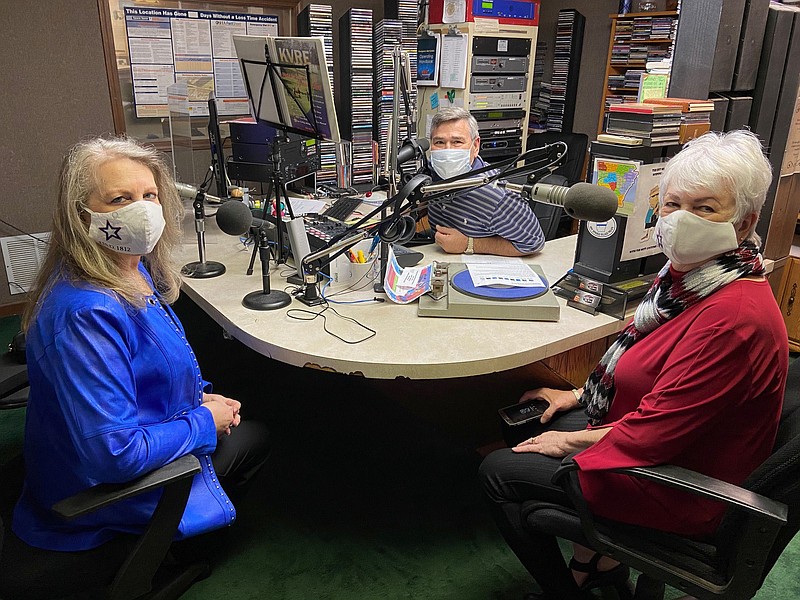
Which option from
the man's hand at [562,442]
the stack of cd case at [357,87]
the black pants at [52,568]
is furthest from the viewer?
the stack of cd case at [357,87]

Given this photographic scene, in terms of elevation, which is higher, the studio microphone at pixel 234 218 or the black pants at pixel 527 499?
the studio microphone at pixel 234 218

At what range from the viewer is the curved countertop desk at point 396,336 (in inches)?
61.2

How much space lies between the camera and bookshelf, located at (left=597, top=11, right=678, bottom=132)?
4.33 m

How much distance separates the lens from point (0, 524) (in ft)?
3.81

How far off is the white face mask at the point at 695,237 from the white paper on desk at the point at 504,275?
1.99 ft

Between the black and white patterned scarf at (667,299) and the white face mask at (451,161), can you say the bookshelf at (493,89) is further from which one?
the black and white patterned scarf at (667,299)

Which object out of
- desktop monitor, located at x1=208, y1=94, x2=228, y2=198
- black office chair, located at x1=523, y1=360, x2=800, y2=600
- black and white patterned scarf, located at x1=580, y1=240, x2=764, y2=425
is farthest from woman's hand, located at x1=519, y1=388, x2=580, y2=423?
desktop monitor, located at x1=208, y1=94, x2=228, y2=198

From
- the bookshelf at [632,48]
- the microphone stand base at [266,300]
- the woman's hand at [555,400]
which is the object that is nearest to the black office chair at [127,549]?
the microphone stand base at [266,300]

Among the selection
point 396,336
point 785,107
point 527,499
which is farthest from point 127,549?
point 785,107

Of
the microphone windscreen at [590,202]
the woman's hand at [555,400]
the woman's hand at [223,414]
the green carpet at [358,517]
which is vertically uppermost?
the microphone windscreen at [590,202]

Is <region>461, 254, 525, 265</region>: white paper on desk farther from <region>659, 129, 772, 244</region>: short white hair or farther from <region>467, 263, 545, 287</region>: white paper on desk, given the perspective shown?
<region>659, 129, 772, 244</region>: short white hair

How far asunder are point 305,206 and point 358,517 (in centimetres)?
146

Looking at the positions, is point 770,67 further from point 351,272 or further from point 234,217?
point 234,217

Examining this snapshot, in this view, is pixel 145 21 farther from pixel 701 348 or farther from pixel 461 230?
pixel 701 348
